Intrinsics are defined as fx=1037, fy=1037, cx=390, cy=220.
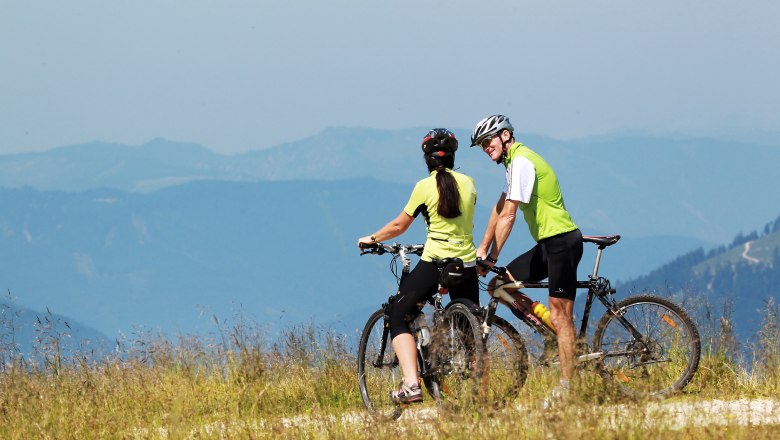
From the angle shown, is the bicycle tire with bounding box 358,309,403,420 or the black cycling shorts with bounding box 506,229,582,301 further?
the bicycle tire with bounding box 358,309,403,420

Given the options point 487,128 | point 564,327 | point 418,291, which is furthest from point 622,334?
point 487,128

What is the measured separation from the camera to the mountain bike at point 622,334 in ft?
22.8

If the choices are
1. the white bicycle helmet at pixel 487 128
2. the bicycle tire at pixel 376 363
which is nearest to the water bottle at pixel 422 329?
the bicycle tire at pixel 376 363

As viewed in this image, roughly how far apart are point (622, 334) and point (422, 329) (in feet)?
4.54

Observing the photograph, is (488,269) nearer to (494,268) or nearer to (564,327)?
(494,268)

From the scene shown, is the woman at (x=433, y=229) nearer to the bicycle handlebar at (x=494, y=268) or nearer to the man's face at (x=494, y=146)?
the bicycle handlebar at (x=494, y=268)

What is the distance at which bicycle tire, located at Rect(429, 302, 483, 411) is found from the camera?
6.55m

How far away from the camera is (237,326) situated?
364 inches

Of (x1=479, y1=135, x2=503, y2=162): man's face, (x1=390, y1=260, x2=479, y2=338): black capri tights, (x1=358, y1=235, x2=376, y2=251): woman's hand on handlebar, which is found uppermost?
(x1=479, y1=135, x2=503, y2=162): man's face

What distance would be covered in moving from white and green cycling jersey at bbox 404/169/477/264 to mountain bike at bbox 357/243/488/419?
0.37ft

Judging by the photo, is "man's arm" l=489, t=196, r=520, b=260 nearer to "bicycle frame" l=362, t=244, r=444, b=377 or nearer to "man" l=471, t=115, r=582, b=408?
"man" l=471, t=115, r=582, b=408

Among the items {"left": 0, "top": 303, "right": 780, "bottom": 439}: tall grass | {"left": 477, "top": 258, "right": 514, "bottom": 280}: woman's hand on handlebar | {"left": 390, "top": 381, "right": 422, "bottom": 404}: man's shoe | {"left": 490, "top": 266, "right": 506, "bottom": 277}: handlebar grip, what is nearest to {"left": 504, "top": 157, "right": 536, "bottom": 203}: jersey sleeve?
{"left": 477, "top": 258, "right": 514, "bottom": 280}: woman's hand on handlebar

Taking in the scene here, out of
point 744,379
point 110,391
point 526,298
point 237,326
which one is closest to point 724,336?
point 744,379

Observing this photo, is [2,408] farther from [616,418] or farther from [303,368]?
[616,418]
